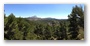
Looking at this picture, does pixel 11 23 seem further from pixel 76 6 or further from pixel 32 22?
pixel 76 6

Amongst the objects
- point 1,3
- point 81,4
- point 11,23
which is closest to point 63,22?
point 81,4

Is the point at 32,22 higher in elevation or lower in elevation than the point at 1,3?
lower

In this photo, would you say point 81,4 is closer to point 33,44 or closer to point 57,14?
point 57,14

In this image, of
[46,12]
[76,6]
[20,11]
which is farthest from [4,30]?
[76,6]

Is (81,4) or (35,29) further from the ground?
(81,4)

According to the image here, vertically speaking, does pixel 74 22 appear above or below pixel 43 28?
above

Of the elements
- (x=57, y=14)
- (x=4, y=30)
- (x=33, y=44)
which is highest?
(x=57, y=14)
